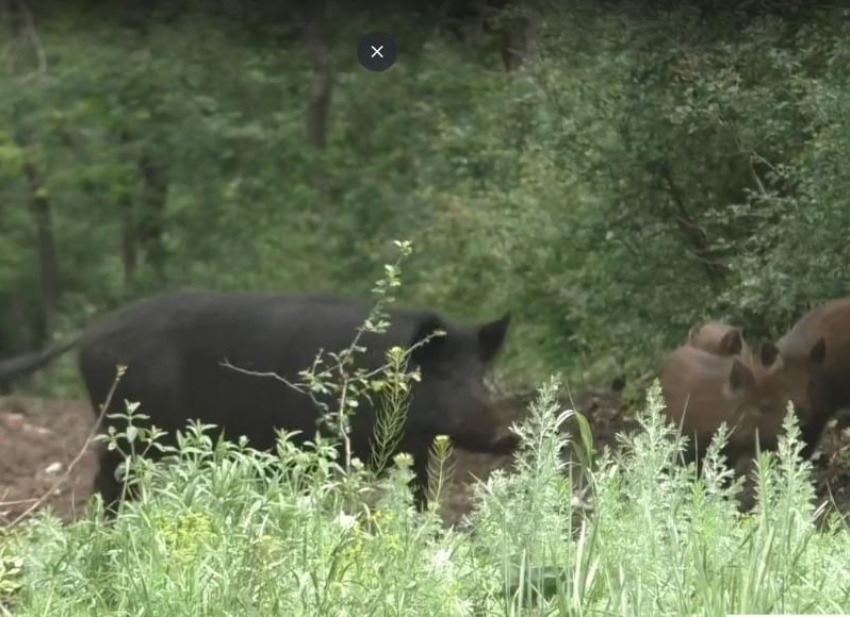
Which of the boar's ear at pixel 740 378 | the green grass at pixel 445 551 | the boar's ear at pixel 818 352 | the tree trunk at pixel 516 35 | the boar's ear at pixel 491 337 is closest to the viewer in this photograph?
the green grass at pixel 445 551

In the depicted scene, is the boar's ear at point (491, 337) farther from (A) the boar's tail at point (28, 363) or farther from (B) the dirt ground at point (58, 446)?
(A) the boar's tail at point (28, 363)

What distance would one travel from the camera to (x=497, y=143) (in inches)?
332

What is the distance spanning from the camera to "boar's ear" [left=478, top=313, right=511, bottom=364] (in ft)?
25.3

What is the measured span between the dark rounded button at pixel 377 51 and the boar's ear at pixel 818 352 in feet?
7.18

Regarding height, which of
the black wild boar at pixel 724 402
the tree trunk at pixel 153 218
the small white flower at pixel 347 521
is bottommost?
the black wild boar at pixel 724 402

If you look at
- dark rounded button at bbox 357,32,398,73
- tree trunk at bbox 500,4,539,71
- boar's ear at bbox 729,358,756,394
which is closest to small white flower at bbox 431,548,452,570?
boar's ear at bbox 729,358,756,394

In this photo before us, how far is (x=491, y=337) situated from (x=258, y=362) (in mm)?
976

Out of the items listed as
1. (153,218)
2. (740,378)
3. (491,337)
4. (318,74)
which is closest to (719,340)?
(740,378)

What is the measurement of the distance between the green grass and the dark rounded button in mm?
3284

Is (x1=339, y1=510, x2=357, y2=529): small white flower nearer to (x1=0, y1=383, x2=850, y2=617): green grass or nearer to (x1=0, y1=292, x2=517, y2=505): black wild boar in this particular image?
(x1=0, y1=383, x2=850, y2=617): green grass

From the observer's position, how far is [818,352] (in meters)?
8.00

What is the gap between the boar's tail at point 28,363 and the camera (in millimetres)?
7867

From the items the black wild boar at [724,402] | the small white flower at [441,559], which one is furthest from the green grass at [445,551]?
the black wild boar at [724,402]

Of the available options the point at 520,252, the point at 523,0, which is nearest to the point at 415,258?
the point at 520,252
